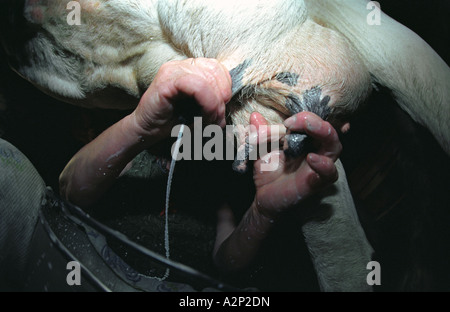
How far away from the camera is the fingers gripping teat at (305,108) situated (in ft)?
2.53

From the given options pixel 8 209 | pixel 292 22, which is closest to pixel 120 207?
pixel 8 209

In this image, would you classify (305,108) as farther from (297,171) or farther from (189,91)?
(189,91)

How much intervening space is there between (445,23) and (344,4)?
43cm

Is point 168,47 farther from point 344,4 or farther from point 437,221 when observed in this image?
point 437,221

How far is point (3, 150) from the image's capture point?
2.77 feet

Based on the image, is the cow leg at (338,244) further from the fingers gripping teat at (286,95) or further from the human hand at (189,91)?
the human hand at (189,91)

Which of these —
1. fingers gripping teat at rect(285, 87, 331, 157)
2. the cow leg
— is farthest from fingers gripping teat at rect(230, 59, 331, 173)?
the cow leg

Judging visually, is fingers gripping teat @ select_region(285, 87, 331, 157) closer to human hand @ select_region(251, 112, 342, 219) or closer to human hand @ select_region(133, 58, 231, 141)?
human hand @ select_region(251, 112, 342, 219)

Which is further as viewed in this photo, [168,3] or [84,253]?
[168,3]

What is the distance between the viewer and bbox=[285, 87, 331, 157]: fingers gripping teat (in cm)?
77

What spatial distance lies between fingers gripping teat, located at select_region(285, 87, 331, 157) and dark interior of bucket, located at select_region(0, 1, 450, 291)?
242mm

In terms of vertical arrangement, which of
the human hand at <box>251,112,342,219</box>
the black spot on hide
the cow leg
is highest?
the black spot on hide
